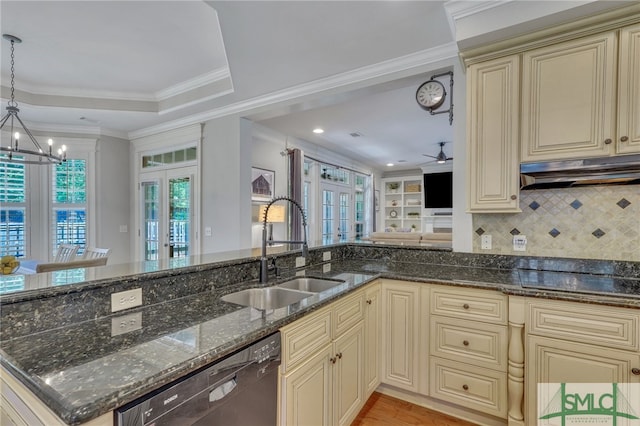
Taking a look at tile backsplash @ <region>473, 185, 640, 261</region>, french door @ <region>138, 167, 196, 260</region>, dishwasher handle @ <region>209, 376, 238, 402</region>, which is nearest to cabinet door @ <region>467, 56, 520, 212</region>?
tile backsplash @ <region>473, 185, 640, 261</region>

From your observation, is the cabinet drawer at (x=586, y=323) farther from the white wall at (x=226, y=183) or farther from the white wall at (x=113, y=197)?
the white wall at (x=113, y=197)

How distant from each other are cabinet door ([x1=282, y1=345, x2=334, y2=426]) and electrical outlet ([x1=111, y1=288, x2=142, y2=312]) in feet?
2.46

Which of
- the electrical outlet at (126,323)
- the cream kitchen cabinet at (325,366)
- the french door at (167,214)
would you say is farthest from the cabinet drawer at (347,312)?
the french door at (167,214)

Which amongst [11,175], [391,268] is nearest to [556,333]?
[391,268]

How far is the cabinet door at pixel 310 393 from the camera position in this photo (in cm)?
129

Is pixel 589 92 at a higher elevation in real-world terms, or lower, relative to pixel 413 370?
higher

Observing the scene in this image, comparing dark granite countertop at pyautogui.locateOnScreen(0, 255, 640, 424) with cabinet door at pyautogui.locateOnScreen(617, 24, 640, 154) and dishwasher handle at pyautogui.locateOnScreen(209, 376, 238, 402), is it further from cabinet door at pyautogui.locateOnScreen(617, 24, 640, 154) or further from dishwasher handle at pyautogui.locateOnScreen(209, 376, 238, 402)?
cabinet door at pyautogui.locateOnScreen(617, 24, 640, 154)

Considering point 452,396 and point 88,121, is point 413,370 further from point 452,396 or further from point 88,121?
point 88,121

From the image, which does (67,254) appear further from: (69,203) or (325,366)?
(325,366)

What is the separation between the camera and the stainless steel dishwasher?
80cm

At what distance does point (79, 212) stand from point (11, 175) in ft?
3.00

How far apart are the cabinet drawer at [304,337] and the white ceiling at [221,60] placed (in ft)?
6.24

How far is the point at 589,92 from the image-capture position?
72.8 inches

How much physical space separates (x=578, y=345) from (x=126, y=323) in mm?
2220
